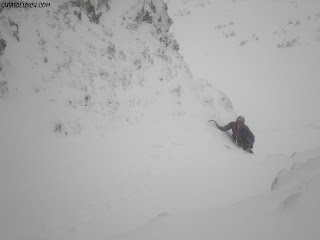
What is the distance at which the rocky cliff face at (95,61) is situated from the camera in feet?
16.6

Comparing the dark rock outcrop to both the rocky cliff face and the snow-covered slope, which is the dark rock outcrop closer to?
the rocky cliff face

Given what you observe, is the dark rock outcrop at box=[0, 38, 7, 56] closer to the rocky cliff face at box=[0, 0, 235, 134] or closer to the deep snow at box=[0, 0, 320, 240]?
the rocky cliff face at box=[0, 0, 235, 134]

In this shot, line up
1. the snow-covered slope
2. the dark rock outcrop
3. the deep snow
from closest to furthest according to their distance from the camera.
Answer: the snow-covered slope → the deep snow → the dark rock outcrop

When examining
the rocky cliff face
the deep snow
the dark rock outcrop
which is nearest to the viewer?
the deep snow

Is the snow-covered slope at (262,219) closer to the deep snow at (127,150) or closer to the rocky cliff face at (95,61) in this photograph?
the deep snow at (127,150)

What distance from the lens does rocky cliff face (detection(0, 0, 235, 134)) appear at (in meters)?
5.06

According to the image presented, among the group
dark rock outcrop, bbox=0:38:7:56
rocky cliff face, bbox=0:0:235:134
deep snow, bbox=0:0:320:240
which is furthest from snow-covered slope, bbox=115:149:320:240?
dark rock outcrop, bbox=0:38:7:56

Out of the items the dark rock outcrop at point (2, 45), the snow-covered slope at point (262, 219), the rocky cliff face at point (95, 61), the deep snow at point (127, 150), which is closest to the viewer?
the snow-covered slope at point (262, 219)

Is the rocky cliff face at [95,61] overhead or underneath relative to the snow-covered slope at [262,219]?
overhead

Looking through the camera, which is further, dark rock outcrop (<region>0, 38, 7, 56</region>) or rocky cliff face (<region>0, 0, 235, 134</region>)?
rocky cliff face (<region>0, 0, 235, 134</region>)

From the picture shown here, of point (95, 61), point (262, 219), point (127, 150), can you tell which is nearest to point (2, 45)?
point (95, 61)

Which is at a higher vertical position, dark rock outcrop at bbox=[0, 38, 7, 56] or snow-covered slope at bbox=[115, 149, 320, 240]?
dark rock outcrop at bbox=[0, 38, 7, 56]

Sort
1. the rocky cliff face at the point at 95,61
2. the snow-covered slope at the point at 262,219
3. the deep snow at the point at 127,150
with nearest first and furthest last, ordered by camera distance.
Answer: the snow-covered slope at the point at 262,219, the deep snow at the point at 127,150, the rocky cliff face at the point at 95,61

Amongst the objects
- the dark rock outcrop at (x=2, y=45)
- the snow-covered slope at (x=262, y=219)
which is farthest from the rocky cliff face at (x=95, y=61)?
the snow-covered slope at (x=262, y=219)
